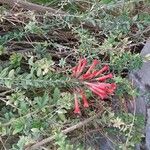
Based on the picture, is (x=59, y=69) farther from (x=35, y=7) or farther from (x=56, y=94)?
(x=35, y=7)

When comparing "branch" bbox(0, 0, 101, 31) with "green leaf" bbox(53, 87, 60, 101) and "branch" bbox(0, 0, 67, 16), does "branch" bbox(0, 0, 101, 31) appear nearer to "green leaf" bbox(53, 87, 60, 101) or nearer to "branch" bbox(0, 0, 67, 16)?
"branch" bbox(0, 0, 67, 16)

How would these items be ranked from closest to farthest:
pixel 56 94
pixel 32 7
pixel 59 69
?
pixel 56 94 → pixel 59 69 → pixel 32 7

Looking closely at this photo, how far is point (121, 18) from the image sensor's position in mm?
1722

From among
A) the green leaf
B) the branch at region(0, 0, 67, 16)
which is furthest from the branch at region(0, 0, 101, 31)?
the green leaf

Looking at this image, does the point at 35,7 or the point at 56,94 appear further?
the point at 35,7

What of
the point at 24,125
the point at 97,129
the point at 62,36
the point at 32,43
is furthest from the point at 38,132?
the point at 62,36

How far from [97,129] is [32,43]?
1.38ft

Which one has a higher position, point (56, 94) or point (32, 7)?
point (32, 7)

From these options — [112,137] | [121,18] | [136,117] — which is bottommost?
[112,137]

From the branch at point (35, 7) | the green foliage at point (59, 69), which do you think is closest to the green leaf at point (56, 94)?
the green foliage at point (59, 69)

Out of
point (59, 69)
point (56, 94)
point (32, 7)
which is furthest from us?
point (32, 7)

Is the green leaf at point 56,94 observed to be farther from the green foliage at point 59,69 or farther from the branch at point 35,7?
the branch at point 35,7

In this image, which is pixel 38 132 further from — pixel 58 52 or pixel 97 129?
pixel 58 52

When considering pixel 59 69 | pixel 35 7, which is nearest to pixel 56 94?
pixel 59 69
